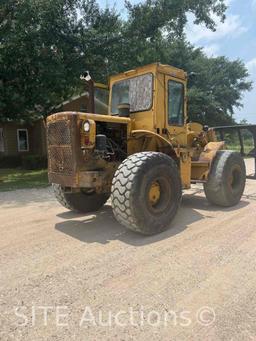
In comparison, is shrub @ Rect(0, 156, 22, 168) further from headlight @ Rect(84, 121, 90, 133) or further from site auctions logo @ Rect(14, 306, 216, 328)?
site auctions logo @ Rect(14, 306, 216, 328)

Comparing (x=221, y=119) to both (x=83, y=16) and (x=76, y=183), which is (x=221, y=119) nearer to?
(x=83, y=16)

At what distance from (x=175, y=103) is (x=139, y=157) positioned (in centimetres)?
181

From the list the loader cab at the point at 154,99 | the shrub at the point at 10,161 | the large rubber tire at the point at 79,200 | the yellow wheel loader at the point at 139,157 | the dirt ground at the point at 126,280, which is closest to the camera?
the dirt ground at the point at 126,280

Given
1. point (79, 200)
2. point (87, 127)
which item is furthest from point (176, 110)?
point (79, 200)

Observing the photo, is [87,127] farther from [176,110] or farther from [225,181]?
[225,181]

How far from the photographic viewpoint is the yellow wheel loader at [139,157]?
5078 mm

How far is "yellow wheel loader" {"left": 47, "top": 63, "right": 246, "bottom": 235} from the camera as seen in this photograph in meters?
5.08

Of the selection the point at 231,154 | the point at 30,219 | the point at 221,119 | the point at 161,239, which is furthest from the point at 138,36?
the point at 221,119

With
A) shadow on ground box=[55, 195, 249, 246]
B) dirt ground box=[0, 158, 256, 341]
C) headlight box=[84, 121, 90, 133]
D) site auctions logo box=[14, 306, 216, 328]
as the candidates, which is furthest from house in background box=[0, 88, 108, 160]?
site auctions logo box=[14, 306, 216, 328]

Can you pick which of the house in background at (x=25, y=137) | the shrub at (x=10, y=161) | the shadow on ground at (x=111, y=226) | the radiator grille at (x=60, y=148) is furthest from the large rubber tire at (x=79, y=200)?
the shrub at (x=10, y=161)

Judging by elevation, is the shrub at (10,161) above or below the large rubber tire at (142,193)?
below

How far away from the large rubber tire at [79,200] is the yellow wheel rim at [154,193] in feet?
5.35

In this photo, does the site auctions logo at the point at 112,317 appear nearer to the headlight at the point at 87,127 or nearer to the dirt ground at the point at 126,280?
the dirt ground at the point at 126,280

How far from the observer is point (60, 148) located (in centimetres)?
556
